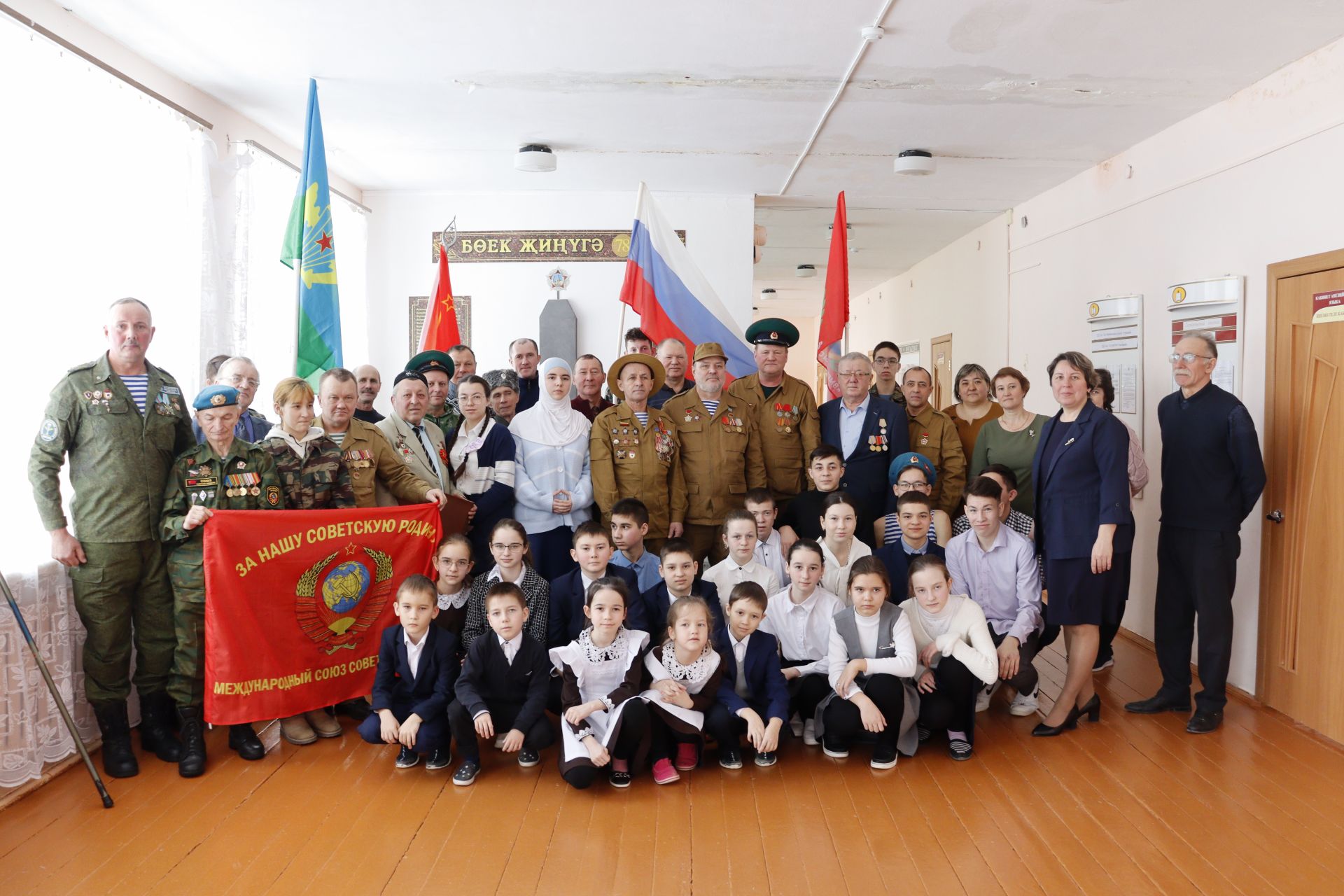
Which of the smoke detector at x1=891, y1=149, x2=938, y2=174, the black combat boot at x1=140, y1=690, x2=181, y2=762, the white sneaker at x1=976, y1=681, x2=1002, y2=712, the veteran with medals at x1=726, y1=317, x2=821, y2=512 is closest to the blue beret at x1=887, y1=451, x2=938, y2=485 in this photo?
the veteran with medals at x1=726, y1=317, x2=821, y2=512

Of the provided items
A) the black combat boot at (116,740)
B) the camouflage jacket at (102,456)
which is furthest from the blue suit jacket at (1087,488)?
the black combat boot at (116,740)

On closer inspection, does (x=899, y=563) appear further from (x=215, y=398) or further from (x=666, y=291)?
(x=215, y=398)

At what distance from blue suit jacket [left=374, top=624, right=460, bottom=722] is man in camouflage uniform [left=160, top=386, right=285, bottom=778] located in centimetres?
57

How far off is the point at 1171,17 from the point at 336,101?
3990 mm

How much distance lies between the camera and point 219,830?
9.25 feet

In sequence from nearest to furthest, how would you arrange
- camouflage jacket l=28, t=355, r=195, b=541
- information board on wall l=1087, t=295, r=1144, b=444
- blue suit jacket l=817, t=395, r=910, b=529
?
camouflage jacket l=28, t=355, r=195, b=541
blue suit jacket l=817, t=395, r=910, b=529
information board on wall l=1087, t=295, r=1144, b=444

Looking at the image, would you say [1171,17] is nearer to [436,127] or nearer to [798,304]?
[436,127]

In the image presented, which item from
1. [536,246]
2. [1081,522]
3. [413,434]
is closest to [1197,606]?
[1081,522]

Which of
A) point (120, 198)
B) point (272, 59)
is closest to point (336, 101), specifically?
point (272, 59)

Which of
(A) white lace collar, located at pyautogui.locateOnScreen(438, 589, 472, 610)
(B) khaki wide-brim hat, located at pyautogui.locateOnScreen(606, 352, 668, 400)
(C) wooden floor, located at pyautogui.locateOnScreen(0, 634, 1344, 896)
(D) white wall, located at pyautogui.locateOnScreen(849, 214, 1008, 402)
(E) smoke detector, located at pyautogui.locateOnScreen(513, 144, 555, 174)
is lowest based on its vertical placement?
(C) wooden floor, located at pyautogui.locateOnScreen(0, 634, 1344, 896)

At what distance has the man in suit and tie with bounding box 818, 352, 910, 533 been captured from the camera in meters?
4.38

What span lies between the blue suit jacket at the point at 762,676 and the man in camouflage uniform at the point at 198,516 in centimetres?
182

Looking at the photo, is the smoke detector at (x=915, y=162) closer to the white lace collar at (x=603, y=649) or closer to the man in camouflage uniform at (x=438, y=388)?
the man in camouflage uniform at (x=438, y=388)

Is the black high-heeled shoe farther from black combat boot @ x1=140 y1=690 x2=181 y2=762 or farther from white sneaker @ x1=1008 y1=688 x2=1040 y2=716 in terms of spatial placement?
black combat boot @ x1=140 y1=690 x2=181 y2=762
